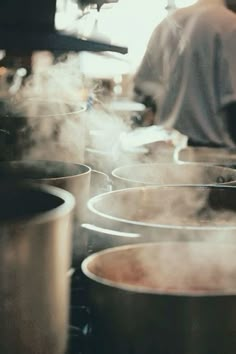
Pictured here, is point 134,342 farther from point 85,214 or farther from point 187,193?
point 187,193

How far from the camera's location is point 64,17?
136 centimetres

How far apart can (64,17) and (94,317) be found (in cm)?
70

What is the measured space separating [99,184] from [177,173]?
0.20 metres

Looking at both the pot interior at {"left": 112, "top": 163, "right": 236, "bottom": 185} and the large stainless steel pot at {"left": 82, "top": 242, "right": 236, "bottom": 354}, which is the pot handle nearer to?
the pot interior at {"left": 112, "top": 163, "right": 236, "bottom": 185}

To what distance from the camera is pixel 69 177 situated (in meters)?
1.14

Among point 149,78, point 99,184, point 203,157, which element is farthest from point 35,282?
point 149,78

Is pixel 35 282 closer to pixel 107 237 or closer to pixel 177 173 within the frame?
→ pixel 107 237

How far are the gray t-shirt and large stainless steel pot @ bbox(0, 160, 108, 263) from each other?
1715 mm

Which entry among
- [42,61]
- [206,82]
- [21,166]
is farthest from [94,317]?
[206,82]

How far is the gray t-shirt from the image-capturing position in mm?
3055

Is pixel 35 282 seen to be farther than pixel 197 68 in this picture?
No

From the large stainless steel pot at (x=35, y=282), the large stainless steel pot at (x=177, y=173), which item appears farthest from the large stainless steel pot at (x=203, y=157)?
the large stainless steel pot at (x=35, y=282)

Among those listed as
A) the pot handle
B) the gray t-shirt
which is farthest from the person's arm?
the pot handle

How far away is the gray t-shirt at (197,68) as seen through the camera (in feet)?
10.0
